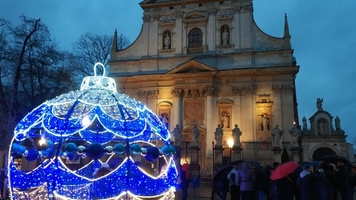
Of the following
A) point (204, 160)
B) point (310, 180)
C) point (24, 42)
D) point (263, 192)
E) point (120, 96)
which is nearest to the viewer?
point (310, 180)

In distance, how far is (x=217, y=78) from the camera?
30.4 metres

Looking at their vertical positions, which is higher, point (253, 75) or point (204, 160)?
point (253, 75)

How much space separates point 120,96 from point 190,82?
61.3ft

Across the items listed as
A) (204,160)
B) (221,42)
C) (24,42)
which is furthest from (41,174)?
(221,42)

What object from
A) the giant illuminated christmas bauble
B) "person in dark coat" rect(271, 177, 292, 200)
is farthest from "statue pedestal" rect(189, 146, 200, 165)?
"person in dark coat" rect(271, 177, 292, 200)

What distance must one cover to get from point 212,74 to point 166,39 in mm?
5813

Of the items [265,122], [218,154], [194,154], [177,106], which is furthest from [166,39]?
[218,154]

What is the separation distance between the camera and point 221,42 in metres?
31.5

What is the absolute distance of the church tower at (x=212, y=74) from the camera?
2888cm

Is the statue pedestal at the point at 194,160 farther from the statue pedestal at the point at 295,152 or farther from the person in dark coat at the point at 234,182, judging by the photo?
the person in dark coat at the point at 234,182

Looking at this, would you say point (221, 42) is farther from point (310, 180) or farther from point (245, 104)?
point (310, 180)

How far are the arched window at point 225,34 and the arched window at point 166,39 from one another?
4.60 m

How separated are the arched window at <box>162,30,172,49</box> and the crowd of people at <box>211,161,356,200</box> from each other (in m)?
20.7

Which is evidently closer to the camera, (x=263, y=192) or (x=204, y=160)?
(x=263, y=192)
